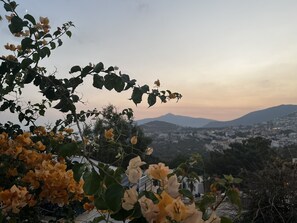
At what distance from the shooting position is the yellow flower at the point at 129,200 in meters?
0.56

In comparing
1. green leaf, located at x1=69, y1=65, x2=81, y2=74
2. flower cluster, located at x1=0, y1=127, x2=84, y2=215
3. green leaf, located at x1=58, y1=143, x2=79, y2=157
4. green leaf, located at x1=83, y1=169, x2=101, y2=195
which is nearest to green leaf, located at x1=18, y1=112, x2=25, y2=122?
flower cluster, located at x1=0, y1=127, x2=84, y2=215

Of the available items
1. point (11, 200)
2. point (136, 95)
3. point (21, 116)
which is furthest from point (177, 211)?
point (21, 116)

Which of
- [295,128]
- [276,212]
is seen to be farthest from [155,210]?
[295,128]

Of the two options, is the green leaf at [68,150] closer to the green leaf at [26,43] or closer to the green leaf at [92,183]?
the green leaf at [92,183]

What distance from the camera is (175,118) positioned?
356 feet

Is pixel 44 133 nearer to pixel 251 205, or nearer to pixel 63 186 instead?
pixel 63 186

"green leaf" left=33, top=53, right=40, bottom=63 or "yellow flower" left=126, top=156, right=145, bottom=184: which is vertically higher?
"green leaf" left=33, top=53, right=40, bottom=63

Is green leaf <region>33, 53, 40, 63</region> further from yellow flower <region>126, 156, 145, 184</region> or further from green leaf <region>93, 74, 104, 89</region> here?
yellow flower <region>126, 156, 145, 184</region>

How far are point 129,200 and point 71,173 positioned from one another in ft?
2.05

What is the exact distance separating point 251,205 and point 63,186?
363 centimetres

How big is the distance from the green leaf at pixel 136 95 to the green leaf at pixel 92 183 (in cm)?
62

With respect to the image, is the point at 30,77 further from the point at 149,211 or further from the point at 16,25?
the point at 149,211

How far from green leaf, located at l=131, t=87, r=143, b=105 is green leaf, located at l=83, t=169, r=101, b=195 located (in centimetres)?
62

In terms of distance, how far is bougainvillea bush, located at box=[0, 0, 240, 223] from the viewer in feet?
1.83
